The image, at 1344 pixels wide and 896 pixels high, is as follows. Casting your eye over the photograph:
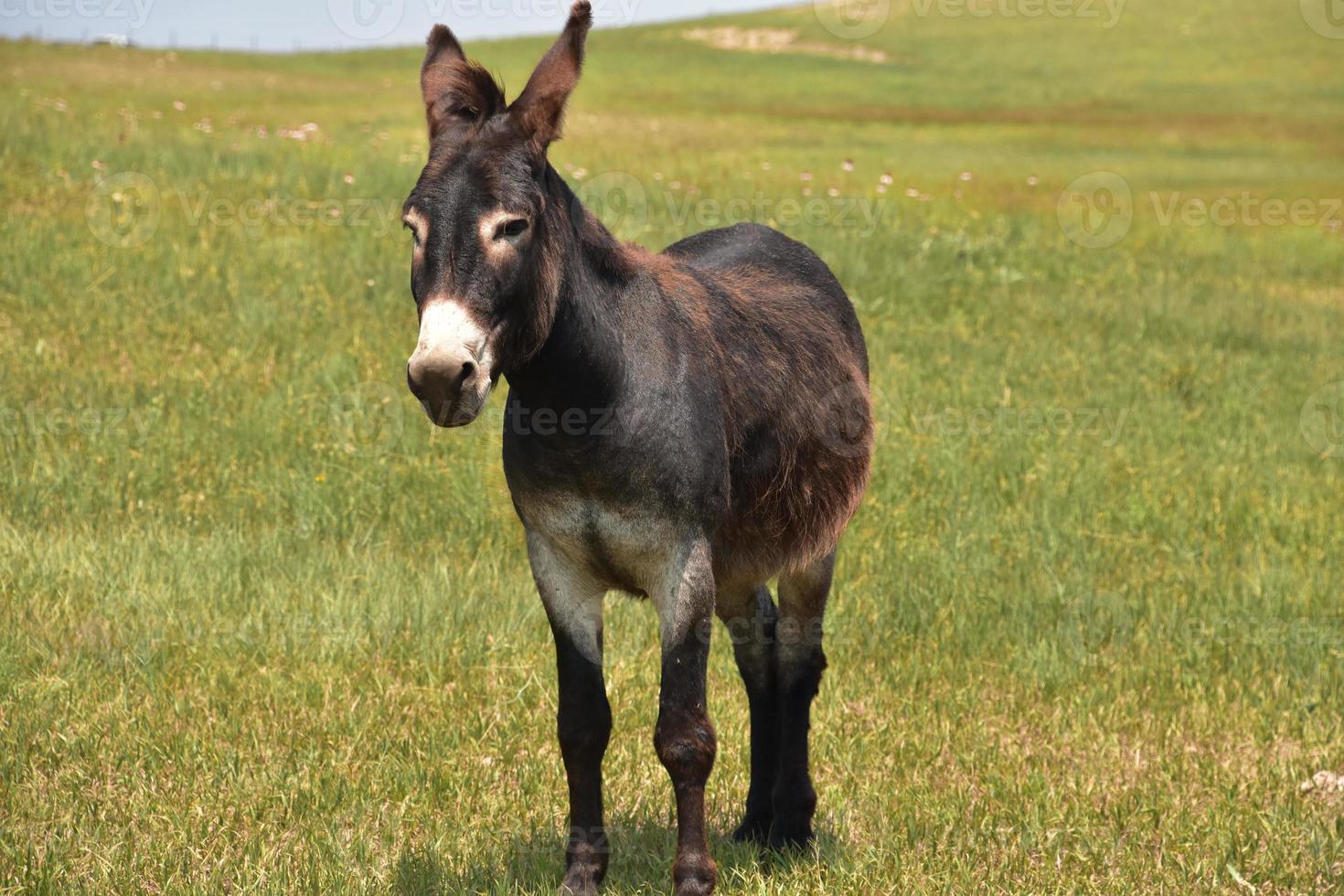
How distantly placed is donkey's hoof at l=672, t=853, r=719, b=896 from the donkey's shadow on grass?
1.05ft

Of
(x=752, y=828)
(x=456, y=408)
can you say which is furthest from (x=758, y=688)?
(x=456, y=408)

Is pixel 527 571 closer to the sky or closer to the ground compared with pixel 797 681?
closer to the ground

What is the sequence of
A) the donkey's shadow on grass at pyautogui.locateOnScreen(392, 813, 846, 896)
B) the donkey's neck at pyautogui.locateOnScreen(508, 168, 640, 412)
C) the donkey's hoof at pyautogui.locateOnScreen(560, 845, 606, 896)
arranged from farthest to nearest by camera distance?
the donkey's shadow on grass at pyautogui.locateOnScreen(392, 813, 846, 896)
the donkey's hoof at pyautogui.locateOnScreen(560, 845, 606, 896)
the donkey's neck at pyautogui.locateOnScreen(508, 168, 640, 412)

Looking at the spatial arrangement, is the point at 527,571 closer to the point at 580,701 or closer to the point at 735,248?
the point at 735,248

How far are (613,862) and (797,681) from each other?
3.34ft

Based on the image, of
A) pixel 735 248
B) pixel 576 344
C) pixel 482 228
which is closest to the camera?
pixel 482 228

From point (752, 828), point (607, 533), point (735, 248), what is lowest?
point (752, 828)

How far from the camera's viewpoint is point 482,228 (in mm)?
3416

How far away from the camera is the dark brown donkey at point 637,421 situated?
3.46 meters

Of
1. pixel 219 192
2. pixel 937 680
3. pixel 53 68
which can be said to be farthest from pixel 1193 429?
pixel 53 68

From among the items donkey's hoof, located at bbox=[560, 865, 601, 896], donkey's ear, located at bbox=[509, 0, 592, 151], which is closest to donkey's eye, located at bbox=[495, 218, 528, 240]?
donkey's ear, located at bbox=[509, 0, 592, 151]

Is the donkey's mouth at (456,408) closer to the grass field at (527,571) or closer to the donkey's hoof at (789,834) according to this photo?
the grass field at (527,571)

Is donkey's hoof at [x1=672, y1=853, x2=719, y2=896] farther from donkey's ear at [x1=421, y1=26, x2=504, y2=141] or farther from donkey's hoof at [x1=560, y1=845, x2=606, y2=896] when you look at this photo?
donkey's ear at [x1=421, y1=26, x2=504, y2=141]

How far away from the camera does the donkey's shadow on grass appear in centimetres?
450
